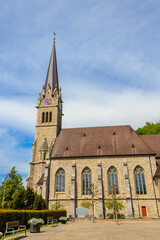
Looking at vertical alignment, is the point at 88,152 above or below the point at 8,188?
above

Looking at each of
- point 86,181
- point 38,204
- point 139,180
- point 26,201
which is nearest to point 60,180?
point 86,181

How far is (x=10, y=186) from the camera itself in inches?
1558

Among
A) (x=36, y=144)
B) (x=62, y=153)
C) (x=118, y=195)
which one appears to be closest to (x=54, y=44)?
(x=36, y=144)

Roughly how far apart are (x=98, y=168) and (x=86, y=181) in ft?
10.4

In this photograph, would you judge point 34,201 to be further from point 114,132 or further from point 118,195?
point 114,132

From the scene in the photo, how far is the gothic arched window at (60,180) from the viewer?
31.2m

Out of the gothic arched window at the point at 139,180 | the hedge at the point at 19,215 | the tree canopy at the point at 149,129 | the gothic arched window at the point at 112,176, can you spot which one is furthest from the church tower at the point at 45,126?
the tree canopy at the point at 149,129

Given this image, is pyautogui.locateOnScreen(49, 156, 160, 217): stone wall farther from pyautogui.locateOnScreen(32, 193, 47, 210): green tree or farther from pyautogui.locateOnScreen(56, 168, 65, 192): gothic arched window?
pyautogui.locateOnScreen(32, 193, 47, 210): green tree

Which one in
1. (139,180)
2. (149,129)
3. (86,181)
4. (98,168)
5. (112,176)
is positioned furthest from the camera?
(149,129)

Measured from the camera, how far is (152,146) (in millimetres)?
33625

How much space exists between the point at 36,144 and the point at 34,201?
1677 cm

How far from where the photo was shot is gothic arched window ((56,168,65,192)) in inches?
1230

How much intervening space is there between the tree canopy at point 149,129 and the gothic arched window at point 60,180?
991 inches

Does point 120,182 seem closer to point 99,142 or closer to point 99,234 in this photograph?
point 99,142
